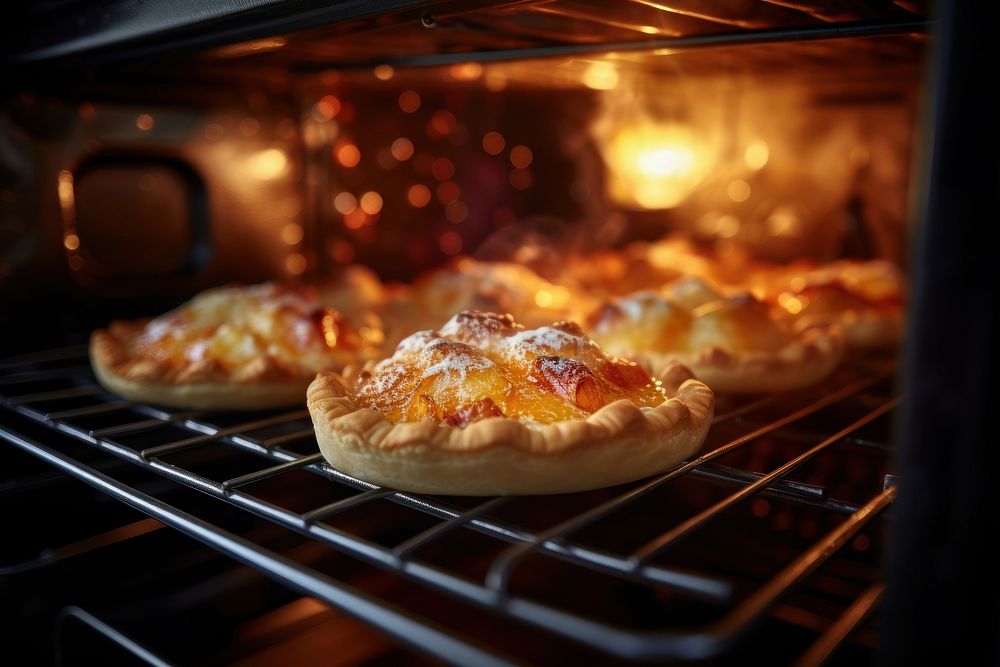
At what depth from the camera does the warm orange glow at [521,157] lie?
3.88 metres

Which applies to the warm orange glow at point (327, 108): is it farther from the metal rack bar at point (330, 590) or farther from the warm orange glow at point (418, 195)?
the metal rack bar at point (330, 590)

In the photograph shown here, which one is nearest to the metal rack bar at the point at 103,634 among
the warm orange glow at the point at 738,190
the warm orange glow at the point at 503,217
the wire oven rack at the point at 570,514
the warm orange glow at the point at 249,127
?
the wire oven rack at the point at 570,514

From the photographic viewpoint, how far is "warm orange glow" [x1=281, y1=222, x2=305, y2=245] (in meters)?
3.10

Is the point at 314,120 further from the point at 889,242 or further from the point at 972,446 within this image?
the point at 972,446

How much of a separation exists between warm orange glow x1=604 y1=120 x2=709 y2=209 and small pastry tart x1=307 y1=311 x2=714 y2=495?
2146 millimetres

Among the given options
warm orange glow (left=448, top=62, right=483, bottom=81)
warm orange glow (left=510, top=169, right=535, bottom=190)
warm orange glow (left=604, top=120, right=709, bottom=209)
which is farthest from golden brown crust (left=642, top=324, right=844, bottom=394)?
warm orange glow (left=510, top=169, right=535, bottom=190)

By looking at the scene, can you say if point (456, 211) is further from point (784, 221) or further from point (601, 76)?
point (784, 221)

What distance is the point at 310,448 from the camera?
6.84 ft

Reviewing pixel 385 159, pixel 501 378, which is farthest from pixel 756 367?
pixel 385 159

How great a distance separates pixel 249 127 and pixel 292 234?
43 centimetres

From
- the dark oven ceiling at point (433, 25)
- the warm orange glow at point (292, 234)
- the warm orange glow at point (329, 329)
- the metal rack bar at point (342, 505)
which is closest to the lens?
the metal rack bar at point (342, 505)

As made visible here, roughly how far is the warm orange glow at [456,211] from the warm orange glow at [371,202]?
379 millimetres

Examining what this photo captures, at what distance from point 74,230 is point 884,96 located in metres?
3.08

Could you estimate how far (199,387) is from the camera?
2.11m
